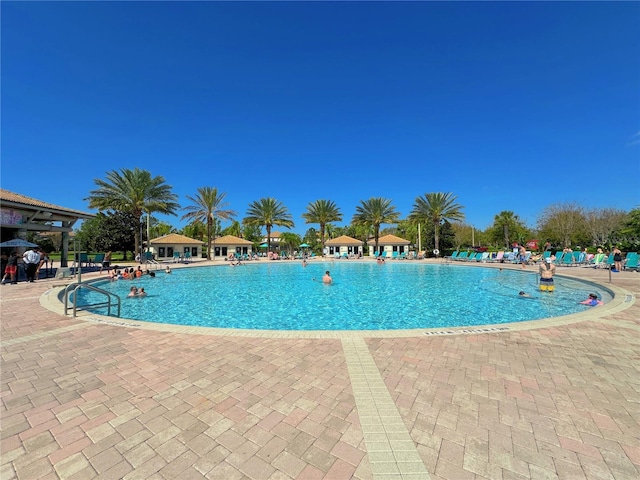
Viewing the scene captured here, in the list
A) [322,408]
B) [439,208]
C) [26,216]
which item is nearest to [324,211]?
[439,208]

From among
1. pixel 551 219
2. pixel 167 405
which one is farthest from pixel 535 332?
pixel 551 219

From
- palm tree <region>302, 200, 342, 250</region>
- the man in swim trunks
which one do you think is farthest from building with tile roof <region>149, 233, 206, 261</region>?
the man in swim trunks

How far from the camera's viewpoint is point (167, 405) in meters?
3.01

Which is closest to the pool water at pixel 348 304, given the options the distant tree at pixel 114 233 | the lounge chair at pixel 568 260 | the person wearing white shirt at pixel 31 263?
the person wearing white shirt at pixel 31 263

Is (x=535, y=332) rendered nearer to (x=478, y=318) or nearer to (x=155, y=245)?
(x=478, y=318)

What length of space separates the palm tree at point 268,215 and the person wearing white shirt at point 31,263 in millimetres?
25474

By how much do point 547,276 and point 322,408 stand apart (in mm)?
13257

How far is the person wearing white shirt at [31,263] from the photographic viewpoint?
13.4 m

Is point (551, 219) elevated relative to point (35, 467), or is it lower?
elevated

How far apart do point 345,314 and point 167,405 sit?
6.92 meters

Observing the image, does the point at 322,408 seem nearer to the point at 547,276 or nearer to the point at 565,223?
the point at 547,276

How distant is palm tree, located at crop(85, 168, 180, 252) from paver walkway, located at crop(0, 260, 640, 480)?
26350 millimetres

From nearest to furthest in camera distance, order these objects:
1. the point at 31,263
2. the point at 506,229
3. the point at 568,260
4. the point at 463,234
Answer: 1. the point at 31,263
2. the point at 568,260
3. the point at 506,229
4. the point at 463,234

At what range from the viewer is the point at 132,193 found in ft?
90.0
